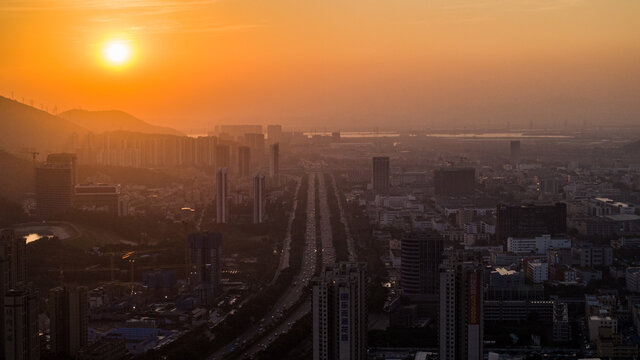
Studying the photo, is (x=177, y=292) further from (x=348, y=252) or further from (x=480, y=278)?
(x=480, y=278)

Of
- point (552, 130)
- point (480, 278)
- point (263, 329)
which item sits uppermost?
point (552, 130)

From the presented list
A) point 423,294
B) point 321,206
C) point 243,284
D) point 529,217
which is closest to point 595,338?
point 423,294

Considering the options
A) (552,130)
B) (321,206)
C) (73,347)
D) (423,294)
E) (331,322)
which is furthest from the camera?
(552,130)

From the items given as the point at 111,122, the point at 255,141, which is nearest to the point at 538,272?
the point at 255,141

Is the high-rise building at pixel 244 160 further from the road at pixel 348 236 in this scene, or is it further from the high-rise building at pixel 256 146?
the road at pixel 348 236

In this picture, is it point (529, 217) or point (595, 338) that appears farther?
point (529, 217)

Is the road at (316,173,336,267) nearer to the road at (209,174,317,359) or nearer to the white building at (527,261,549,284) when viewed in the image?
the road at (209,174,317,359)

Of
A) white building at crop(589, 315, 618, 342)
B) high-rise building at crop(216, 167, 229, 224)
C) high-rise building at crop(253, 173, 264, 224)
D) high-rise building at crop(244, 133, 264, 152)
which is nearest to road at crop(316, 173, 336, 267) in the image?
high-rise building at crop(253, 173, 264, 224)
